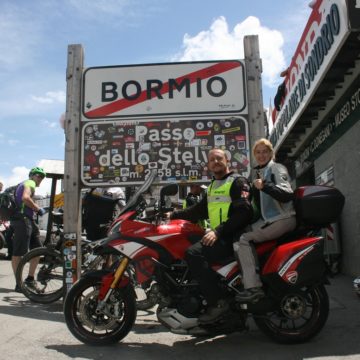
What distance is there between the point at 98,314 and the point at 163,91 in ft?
10.3

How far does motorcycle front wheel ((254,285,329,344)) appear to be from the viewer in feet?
13.8

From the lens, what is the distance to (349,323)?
484cm

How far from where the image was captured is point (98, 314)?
14.3ft

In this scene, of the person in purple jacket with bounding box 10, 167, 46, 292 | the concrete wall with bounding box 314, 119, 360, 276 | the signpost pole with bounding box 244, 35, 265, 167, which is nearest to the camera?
the signpost pole with bounding box 244, 35, 265, 167

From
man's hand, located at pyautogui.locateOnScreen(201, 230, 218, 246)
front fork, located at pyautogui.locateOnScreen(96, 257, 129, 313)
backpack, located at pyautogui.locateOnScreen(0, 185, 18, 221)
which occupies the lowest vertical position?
front fork, located at pyautogui.locateOnScreen(96, 257, 129, 313)

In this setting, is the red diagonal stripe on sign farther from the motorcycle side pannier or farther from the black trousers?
the black trousers

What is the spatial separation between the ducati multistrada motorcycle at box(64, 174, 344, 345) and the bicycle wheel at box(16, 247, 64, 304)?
2485 millimetres

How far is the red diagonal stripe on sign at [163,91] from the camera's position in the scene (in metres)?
6.23

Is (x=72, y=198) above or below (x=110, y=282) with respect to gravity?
above

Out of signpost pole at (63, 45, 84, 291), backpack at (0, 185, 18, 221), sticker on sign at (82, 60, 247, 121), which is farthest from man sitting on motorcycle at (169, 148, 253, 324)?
backpack at (0, 185, 18, 221)

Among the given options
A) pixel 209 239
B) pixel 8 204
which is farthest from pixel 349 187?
pixel 8 204

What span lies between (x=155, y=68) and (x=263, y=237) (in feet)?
10.2

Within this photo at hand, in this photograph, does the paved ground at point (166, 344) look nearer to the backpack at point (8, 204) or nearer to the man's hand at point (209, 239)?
the man's hand at point (209, 239)

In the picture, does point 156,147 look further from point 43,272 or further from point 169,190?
point 43,272
